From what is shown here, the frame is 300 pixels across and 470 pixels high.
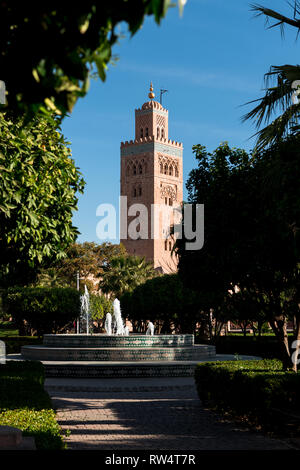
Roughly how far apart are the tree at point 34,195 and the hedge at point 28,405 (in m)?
2.29

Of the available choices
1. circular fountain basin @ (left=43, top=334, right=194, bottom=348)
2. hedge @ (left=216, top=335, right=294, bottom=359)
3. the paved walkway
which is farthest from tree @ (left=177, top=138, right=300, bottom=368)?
hedge @ (left=216, top=335, right=294, bottom=359)

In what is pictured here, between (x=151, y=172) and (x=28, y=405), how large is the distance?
2873 inches

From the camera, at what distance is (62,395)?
45.2 feet

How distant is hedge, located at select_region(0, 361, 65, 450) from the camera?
20.0 ft

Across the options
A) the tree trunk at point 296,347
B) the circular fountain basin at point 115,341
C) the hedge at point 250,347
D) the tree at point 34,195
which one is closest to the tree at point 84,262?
the hedge at point 250,347

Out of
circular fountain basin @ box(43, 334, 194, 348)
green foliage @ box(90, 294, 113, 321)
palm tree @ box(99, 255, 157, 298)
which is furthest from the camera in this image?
palm tree @ box(99, 255, 157, 298)

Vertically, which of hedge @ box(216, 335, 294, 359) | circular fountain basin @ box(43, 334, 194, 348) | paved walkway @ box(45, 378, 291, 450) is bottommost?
hedge @ box(216, 335, 294, 359)

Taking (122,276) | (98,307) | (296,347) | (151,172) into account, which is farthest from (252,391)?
(151,172)

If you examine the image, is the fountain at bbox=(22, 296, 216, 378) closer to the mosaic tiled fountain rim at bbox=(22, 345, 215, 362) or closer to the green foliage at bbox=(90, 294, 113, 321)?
the mosaic tiled fountain rim at bbox=(22, 345, 215, 362)

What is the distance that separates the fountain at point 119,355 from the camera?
17281mm

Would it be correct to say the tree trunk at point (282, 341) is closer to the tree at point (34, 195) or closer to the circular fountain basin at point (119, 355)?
the tree at point (34, 195)

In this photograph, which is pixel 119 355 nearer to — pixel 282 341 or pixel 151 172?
pixel 282 341

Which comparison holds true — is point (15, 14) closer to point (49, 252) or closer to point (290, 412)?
point (290, 412)

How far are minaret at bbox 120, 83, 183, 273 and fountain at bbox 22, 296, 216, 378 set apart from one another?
56369 millimetres
